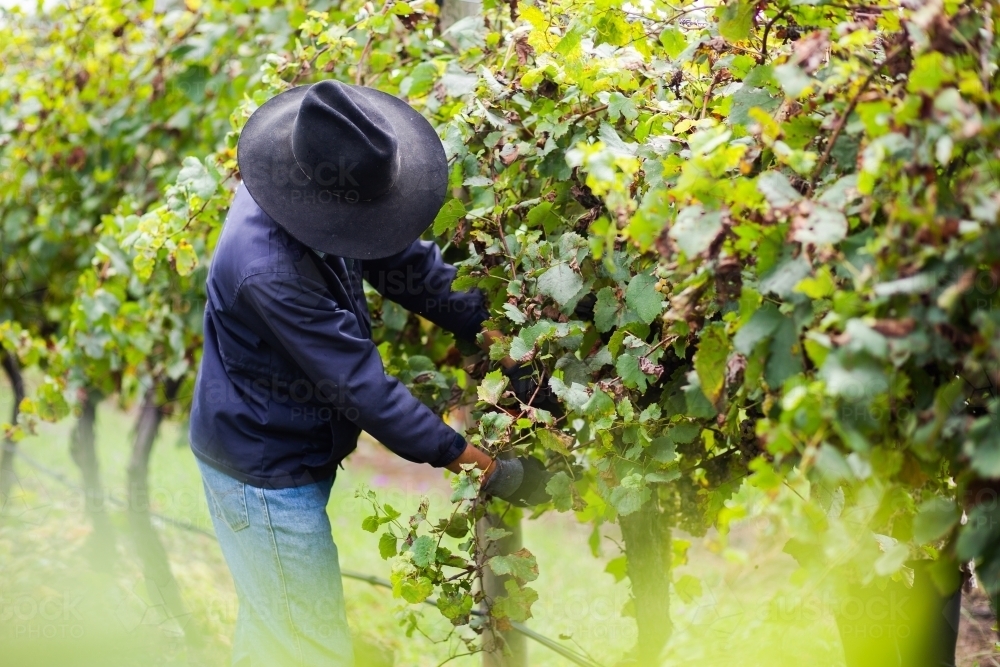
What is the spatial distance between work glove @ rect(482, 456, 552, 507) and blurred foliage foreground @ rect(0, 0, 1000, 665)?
0.05 metres

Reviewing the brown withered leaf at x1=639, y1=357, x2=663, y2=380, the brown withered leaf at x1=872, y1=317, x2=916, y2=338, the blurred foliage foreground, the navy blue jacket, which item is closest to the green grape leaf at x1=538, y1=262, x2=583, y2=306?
the blurred foliage foreground

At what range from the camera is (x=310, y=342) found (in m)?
1.96

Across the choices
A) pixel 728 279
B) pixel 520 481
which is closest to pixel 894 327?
pixel 728 279

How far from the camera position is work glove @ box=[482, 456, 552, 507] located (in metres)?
2.05

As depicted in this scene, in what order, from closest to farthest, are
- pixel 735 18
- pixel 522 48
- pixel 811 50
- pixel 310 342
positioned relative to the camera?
pixel 811 50 < pixel 735 18 < pixel 310 342 < pixel 522 48

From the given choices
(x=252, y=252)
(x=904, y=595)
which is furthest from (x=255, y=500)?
→ (x=904, y=595)

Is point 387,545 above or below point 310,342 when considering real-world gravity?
below

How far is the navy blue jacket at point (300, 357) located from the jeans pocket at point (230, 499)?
36 mm

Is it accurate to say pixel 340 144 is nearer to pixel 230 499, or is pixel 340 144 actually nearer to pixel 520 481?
pixel 520 481

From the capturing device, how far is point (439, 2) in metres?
2.70

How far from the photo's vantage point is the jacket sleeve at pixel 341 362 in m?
1.96

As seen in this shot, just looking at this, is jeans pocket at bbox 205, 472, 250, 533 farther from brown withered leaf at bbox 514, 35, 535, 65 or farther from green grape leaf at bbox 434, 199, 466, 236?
brown withered leaf at bbox 514, 35, 535, 65

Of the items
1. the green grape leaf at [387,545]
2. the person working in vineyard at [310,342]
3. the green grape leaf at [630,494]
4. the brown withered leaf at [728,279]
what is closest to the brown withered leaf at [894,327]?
the brown withered leaf at [728,279]

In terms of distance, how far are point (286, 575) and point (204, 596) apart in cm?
177
